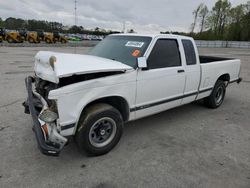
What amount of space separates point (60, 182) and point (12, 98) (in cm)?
399

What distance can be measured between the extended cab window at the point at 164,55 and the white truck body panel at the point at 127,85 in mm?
92

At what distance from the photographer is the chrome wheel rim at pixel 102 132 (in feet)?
9.86

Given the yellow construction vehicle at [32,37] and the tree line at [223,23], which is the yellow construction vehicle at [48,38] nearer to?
the yellow construction vehicle at [32,37]

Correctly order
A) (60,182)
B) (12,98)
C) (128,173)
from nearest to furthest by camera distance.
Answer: (60,182) → (128,173) → (12,98)

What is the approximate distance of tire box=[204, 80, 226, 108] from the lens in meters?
5.29

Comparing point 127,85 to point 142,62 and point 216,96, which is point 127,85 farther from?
point 216,96

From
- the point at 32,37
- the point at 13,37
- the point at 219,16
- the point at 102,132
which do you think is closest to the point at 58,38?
the point at 32,37

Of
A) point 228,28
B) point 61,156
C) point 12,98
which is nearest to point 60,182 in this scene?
point 61,156

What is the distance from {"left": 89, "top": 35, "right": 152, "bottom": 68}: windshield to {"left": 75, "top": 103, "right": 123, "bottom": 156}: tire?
35.2 inches

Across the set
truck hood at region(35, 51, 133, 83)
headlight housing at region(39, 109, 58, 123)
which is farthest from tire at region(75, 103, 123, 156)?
truck hood at region(35, 51, 133, 83)

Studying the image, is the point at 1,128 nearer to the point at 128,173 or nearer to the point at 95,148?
the point at 95,148

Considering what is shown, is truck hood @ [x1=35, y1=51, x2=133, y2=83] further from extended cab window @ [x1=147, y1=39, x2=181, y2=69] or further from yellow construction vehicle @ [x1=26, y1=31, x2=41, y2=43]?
yellow construction vehicle @ [x1=26, y1=31, x2=41, y2=43]

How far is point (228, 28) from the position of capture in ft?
203

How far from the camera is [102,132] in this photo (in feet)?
10.2
